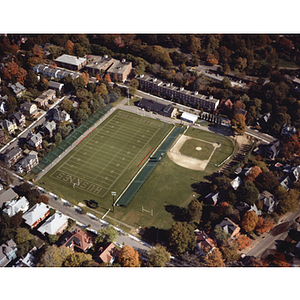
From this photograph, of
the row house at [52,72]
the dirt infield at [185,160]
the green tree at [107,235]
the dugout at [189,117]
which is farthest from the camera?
the row house at [52,72]

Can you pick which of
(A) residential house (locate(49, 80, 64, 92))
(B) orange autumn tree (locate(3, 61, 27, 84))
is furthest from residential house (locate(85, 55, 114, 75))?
(B) orange autumn tree (locate(3, 61, 27, 84))

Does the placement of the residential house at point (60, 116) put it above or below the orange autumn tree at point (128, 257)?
above

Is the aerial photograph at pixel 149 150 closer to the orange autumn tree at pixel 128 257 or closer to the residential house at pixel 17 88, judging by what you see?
A: the orange autumn tree at pixel 128 257

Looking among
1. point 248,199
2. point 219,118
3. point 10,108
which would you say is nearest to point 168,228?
point 248,199

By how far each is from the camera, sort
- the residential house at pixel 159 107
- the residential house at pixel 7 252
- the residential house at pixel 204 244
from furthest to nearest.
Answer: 1. the residential house at pixel 159 107
2. the residential house at pixel 204 244
3. the residential house at pixel 7 252

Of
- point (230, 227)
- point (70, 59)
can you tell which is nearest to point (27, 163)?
point (230, 227)

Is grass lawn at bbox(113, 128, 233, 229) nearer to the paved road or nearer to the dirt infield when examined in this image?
the dirt infield

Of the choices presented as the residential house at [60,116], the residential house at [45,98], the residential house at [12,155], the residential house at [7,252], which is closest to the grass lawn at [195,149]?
the residential house at [60,116]

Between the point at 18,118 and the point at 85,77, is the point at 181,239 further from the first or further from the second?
the point at 85,77
